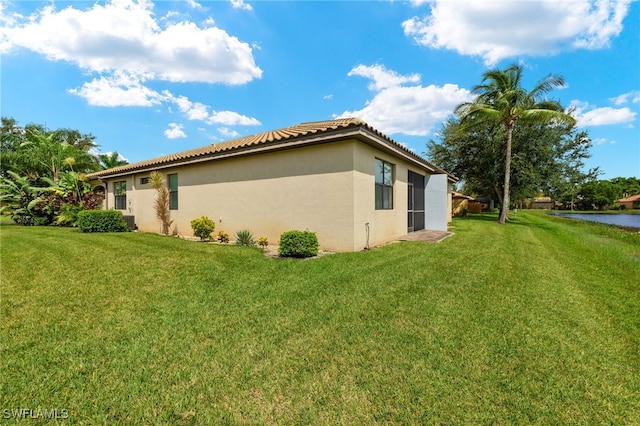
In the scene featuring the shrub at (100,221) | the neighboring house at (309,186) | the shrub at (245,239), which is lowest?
the shrub at (245,239)

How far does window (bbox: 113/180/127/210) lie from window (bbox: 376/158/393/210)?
46.5ft

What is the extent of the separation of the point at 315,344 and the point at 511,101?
21.1m

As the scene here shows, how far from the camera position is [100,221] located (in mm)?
12180

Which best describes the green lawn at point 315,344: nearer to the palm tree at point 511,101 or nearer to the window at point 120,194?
the window at point 120,194

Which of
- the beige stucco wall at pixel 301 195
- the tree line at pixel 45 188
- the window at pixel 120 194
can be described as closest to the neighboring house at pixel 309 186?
the beige stucco wall at pixel 301 195

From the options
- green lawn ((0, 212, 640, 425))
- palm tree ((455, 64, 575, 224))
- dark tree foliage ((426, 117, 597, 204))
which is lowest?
green lawn ((0, 212, 640, 425))

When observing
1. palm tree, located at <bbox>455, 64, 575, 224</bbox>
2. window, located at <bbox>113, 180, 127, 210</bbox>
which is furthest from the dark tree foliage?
window, located at <bbox>113, 180, 127, 210</bbox>

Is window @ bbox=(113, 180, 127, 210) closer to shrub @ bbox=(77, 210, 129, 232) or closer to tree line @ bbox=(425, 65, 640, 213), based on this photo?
shrub @ bbox=(77, 210, 129, 232)

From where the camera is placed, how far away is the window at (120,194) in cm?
1560

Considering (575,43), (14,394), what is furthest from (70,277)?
(575,43)

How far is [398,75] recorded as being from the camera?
579 inches

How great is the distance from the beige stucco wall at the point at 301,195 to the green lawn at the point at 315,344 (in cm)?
231

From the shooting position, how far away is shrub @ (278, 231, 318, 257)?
7.12 m

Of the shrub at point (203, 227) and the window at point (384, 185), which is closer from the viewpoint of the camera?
the window at point (384, 185)
